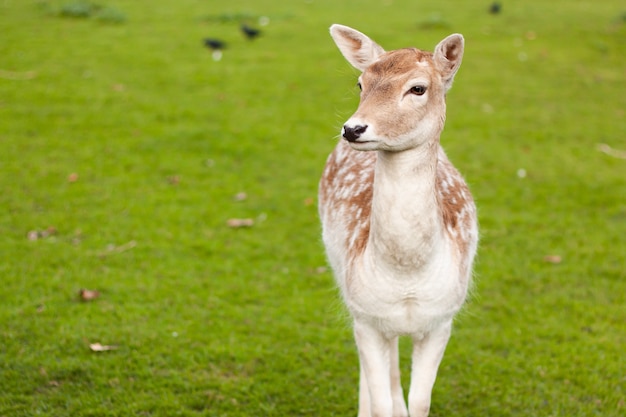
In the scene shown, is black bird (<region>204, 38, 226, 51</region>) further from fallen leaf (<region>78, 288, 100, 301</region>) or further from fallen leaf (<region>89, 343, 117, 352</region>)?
fallen leaf (<region>89, 343, 117, 352</region>)

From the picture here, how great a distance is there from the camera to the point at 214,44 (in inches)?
543

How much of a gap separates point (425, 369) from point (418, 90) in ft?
4.94

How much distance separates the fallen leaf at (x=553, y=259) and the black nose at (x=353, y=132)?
454 centimetres

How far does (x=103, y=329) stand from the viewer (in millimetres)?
5871

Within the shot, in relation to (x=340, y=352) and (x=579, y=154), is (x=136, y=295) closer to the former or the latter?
(x=340, y=352)

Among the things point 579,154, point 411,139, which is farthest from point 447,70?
point 579,154

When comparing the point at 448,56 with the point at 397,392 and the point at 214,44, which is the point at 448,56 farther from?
the point at 214,44

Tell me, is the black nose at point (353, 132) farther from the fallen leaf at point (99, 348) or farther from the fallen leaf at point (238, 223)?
the fallen leaf at point (238, 223)

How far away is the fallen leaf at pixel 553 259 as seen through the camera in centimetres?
723

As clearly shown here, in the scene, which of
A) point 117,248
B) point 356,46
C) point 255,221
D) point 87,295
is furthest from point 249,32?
point 356,46

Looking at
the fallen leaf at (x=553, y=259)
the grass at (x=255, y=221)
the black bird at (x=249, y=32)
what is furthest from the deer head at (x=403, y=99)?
the black bird at (x=249, y=32)

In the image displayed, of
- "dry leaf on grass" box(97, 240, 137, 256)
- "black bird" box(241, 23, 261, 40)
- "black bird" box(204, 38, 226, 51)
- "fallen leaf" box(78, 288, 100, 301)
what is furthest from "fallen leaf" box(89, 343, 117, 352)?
"black bird" box(241, 23, 261, 40)

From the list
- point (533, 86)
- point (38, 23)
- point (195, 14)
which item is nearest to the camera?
point (533, 86)

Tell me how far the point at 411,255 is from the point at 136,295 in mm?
3455
